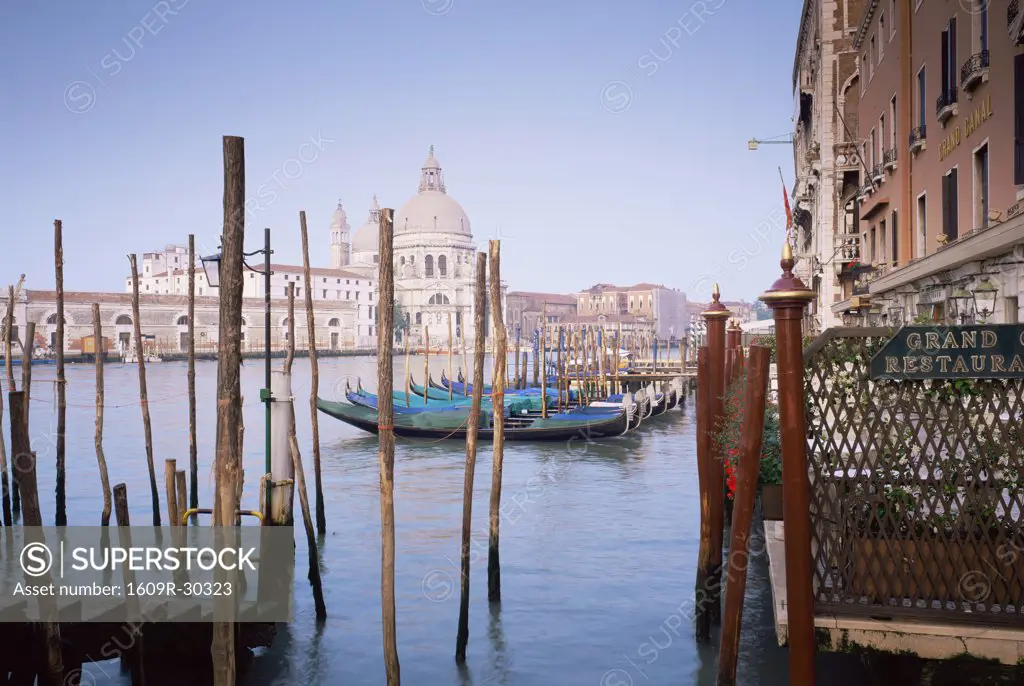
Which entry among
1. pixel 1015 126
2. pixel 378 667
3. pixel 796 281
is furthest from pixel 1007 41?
pixel 378 667

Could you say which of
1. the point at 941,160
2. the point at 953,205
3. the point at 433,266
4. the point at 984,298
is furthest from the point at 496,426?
the point at 433,266

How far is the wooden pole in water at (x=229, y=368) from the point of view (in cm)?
436

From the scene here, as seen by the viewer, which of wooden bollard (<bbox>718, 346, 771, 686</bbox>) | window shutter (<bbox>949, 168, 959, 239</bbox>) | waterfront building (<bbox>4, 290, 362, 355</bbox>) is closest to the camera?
wooden bollard (<bbox>718, 346, 771, 686</bbox>)

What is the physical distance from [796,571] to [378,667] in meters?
3.78

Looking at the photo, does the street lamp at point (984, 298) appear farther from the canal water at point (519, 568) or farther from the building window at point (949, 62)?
the canal water at point (519, 568)

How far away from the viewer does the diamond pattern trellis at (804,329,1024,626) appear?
3.70 m

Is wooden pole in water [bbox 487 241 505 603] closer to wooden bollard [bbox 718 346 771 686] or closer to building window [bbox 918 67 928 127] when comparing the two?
wooden bollard [bbox 718 346 771 686]

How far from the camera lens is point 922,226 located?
475 inches

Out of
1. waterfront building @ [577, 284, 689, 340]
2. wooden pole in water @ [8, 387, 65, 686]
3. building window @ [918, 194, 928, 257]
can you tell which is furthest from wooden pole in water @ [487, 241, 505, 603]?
waterfront building @ [577, 284, 689, 340]

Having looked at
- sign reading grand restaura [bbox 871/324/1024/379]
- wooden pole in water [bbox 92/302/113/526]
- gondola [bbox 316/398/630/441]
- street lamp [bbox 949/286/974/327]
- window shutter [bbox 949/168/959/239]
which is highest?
window shutter [bbox 949/168/959/239]

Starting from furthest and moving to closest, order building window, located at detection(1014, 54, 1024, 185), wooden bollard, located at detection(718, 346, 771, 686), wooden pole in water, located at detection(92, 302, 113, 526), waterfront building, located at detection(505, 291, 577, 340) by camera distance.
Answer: waterfront building, located at detection(505, 291, 577, 340), wooden pole in water, located at detection(92, 302, 113, 526), building window, located at detection(1014, 54, 1024, 185), wooden bollard, located at detection(718, 346, 771, 686)

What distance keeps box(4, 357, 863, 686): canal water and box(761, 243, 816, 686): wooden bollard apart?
2.00 meters

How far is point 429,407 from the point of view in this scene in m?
22.7

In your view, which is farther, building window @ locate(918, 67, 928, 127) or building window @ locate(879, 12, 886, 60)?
building window @ locate(879, 12, 886, 60)
